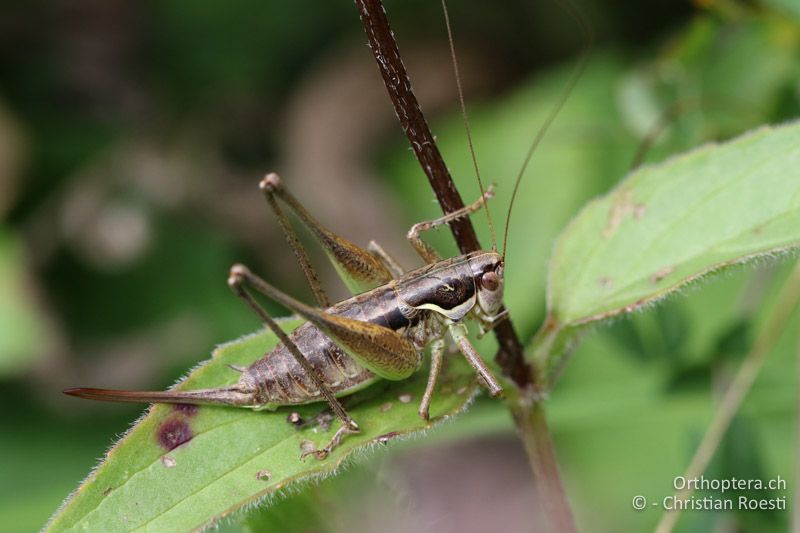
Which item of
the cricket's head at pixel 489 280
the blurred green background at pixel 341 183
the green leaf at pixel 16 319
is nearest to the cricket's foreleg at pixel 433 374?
the cricket's head at pixel 489 280

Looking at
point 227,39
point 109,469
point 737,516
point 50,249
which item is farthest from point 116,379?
point 737,516

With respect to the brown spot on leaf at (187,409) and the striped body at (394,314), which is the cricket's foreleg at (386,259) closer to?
the striped body at (394,314)

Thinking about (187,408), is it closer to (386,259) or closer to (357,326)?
(357,326)

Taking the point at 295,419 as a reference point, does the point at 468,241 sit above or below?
above

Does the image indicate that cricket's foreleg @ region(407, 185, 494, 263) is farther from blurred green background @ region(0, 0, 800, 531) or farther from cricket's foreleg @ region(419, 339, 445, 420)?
blurred green background @ region(0, 0, 800, 531)

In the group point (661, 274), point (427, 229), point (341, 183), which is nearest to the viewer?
point (661, 274)

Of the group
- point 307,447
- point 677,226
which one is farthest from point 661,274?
point 307,447
